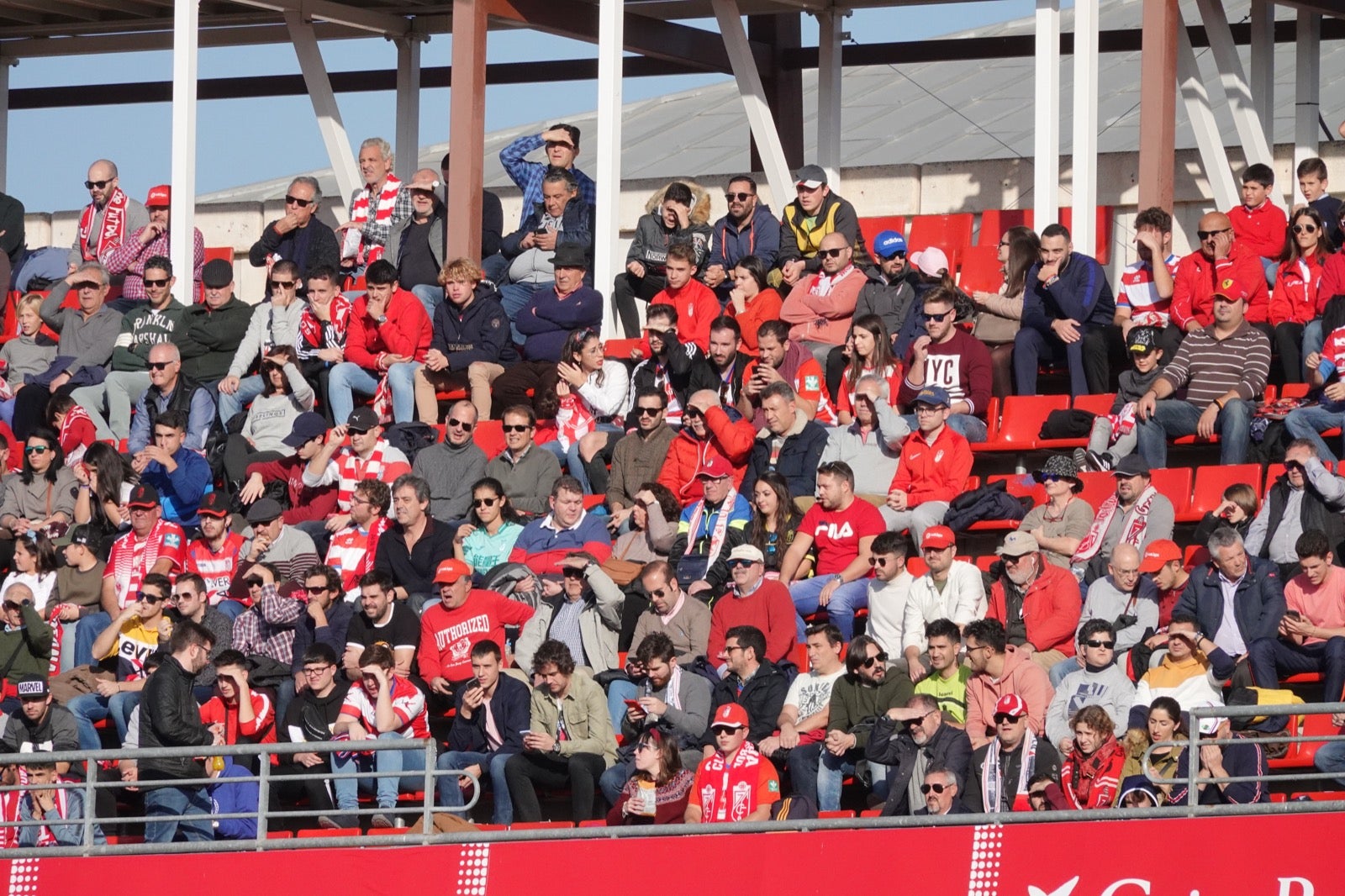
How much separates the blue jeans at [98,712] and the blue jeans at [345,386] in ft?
8.72

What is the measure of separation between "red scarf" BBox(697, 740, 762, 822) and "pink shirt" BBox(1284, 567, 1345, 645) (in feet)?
→ 8.88

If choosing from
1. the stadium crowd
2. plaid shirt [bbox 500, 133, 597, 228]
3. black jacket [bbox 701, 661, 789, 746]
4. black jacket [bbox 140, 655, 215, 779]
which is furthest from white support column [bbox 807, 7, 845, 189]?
black jacket [bbox 140, 655, 215, 779]

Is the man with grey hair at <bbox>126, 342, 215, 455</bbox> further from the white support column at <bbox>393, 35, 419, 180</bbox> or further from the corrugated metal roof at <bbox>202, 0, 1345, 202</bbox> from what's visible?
the corrugated metal roof at <bbox>202, 0, 1345, 202</bbox>

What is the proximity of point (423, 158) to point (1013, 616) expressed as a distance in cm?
1691

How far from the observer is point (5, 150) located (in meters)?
21.6

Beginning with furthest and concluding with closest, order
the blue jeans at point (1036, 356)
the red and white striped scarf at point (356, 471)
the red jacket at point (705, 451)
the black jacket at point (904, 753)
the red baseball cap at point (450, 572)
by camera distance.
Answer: the red and white striped scarf at point (356, 471) < the blue jeans at point (1036, 356) < the red jacket at point (705, 451) < the red baseball cap at point (450, 572) < the black jacket at point (904, 753)

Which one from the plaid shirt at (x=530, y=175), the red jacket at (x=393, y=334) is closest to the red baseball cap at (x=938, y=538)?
the red jacket at (x=393, y=334)

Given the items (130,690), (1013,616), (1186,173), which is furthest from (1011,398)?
(130,690)

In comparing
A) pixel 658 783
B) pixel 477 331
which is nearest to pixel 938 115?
pixel 477 331

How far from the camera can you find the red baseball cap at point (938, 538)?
12422mm

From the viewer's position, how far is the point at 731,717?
11.5 meters

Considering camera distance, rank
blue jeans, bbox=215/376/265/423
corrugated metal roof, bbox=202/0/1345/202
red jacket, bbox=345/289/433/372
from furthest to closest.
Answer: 1. corrugated metal roof, bbox=202/0/1345/202
2. blue jeans, bbox=215/376/265/423
3. red jacket, bbox=345/289/433/372

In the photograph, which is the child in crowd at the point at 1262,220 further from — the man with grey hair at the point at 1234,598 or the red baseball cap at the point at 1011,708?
the red baseball cap at the point at 1011,708

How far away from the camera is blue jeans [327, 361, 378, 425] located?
15648mm
